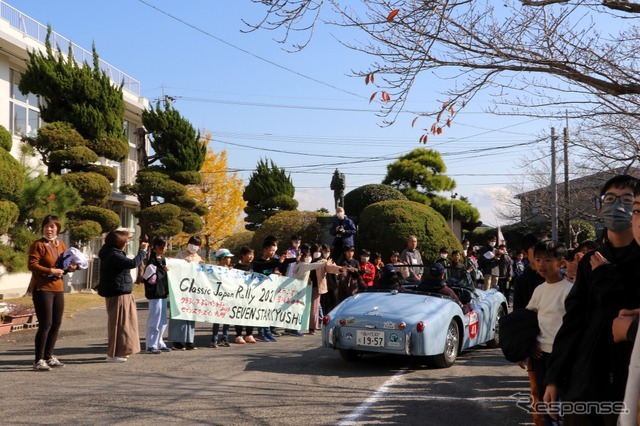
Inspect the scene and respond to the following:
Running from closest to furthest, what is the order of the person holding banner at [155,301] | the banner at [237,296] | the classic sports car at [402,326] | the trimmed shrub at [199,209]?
1. the classic sports car at [402,326]
2. the person holding banner at [155,301]
3. the banner at [237,296]
4. the trimmed shrub at [199,209]

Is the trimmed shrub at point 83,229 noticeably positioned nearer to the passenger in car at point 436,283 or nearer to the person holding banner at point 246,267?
the person holding banner at point 246,267

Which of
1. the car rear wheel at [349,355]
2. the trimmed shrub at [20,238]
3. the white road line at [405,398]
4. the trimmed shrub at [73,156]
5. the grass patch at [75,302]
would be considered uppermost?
the trimmed shrub at [73,156]

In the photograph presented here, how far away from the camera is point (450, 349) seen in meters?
10.2

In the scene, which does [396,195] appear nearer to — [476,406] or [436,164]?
[476,406]

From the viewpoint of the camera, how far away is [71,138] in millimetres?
22688

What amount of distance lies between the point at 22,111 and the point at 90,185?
4980 mm

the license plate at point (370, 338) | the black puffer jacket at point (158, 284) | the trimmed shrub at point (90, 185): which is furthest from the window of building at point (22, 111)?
the license plate at point (370, 338)

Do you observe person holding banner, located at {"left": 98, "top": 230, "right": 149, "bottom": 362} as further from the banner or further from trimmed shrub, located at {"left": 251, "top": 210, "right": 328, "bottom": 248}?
trimmed shrub, located at {"left": 251, "top": 210, "right": 328, "bottom": 248}

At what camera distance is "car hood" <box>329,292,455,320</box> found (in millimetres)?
9789

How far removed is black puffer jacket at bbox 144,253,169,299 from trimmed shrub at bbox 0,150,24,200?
549 centimetres

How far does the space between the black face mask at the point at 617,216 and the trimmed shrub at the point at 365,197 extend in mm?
23137

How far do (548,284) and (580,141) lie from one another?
772 cm

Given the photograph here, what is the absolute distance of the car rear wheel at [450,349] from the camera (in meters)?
9.84

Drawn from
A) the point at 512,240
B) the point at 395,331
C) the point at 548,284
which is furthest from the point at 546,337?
the point at 512,240
